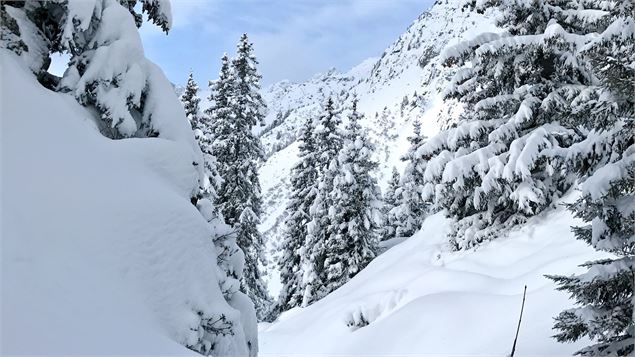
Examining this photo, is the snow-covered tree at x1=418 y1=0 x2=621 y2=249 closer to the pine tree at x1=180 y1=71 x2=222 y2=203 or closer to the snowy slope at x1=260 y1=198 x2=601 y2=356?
the snowy slope at x1=260 y1=198 x2=601 y2=356

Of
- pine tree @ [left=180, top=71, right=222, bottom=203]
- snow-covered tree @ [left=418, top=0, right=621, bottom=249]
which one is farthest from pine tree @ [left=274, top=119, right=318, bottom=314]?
snow-covered tree @ [left=418, top=0, right=621, bottom=249]

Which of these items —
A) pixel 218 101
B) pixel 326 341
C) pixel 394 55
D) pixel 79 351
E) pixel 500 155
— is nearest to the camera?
pixel 79 351

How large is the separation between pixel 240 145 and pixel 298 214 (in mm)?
7803

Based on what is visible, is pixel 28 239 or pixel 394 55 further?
pixel 394 55

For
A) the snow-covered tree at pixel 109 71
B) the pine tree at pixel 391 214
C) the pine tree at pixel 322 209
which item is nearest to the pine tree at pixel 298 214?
the pine tree at pixel 322 209

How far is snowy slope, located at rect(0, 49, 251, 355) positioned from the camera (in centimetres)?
436

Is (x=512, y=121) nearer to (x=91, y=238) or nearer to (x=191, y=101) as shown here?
(x=91, y=238)

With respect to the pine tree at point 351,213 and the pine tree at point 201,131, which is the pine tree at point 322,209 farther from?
the pine tree at point 201,131

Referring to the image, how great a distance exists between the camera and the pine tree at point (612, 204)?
19.7ft

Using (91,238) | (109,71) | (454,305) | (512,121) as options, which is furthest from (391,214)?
(91,238)

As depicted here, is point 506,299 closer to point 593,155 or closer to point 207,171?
point 593,155

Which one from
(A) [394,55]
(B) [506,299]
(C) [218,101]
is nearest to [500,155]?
(B) [506,299]

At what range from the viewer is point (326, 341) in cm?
1342

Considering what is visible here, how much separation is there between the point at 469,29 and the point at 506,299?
500 feet
